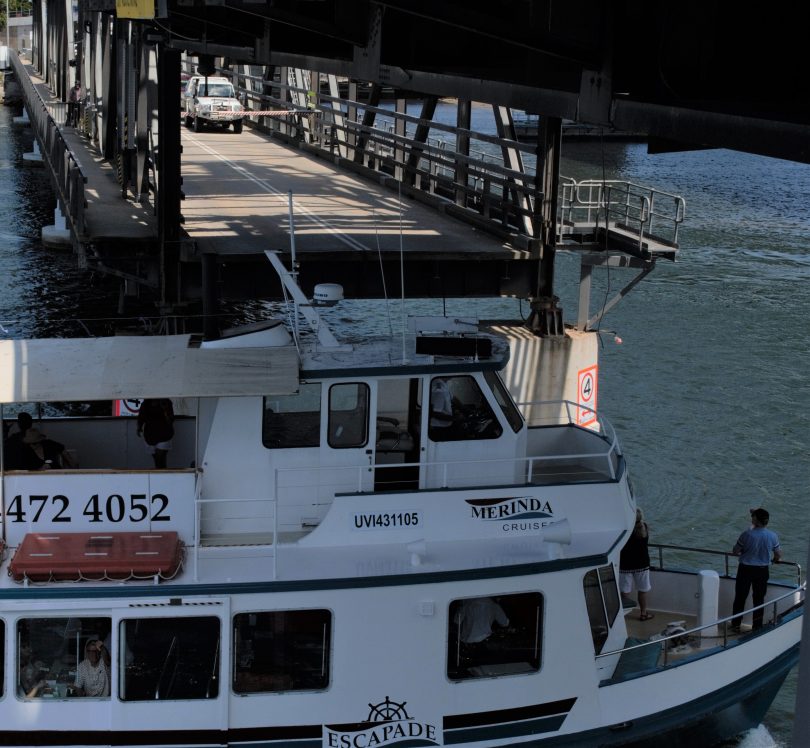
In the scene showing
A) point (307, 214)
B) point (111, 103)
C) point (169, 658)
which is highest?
point (111, 103)

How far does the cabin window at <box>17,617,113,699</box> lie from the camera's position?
486 inches

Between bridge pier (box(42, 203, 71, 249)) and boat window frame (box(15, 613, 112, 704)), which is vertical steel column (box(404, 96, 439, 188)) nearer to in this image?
bridge pier (box(42, 203, 71, 249))

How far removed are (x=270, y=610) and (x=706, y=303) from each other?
27.7 m

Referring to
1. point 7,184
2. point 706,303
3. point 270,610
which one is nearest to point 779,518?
point 270,610

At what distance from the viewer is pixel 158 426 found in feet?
45.9

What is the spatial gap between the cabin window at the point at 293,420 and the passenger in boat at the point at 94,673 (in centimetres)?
272

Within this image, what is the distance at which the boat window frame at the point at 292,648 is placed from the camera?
12.5 m

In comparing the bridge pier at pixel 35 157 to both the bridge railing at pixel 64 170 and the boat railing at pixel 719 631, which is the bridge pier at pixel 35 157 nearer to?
the bridge railing at pixel 64 170

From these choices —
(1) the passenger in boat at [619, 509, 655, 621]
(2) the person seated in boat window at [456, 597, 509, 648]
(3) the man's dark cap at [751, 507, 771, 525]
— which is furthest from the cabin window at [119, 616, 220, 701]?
(3) the man's dark cap at [751, 507, 771, 525]

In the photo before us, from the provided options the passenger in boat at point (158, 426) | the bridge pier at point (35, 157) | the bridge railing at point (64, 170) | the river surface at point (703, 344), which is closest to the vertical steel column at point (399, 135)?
the river surface at point (703, 344)

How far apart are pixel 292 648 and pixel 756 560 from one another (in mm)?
5923

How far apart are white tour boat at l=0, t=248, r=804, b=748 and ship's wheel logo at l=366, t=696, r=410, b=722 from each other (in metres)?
0.04

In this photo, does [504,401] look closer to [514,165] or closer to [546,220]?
[546,220]

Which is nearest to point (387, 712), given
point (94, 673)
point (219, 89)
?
point (94, 673)
